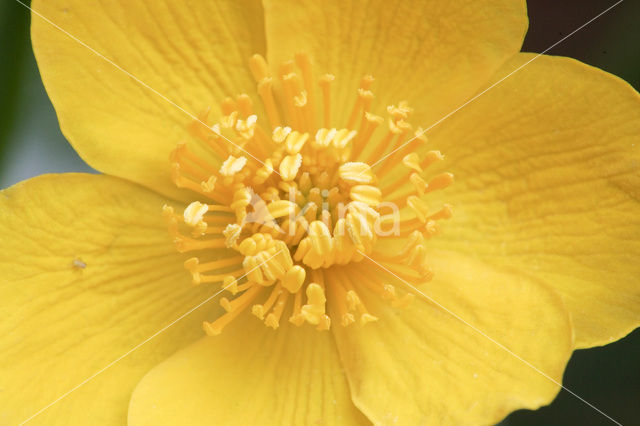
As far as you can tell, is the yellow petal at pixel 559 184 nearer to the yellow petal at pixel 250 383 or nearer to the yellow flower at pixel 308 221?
the yellow flower at pixel 308 221

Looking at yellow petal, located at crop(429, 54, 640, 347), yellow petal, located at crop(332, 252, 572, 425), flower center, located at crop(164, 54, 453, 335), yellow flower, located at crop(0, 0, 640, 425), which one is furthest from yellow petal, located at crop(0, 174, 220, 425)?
yellow petal, located at crop(429, 54, 640, 347)

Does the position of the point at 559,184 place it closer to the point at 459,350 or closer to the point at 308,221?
the point at 459,350

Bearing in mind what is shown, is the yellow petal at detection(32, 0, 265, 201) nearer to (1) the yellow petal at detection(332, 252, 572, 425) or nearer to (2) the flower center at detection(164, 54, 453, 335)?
(2) the flower center at detection(164, 54, 453, 335)

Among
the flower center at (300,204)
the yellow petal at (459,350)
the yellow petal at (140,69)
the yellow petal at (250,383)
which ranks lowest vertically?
the yellow petal at (459,350)

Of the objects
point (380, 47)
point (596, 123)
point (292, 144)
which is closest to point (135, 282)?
point (292, 144)

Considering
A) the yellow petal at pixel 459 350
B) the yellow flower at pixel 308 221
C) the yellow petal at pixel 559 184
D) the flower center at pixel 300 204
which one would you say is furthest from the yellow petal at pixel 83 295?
the yellow petal at pixel 559 184

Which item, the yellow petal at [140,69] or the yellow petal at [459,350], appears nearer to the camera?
the yellow petal at [459,350]

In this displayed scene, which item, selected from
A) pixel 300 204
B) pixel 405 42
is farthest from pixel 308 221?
pixel 405 42
